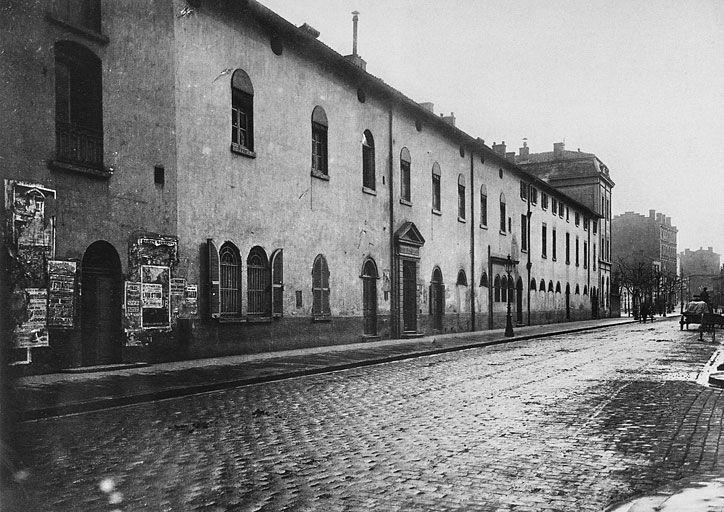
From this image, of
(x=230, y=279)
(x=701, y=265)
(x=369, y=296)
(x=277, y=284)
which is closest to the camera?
(x=230, y=279)

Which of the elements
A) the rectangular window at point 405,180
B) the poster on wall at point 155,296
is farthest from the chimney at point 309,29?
the poster on wall at point 155,296

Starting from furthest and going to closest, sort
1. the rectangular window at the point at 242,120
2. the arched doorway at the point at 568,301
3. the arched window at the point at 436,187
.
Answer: the arched doorway at the point at 568,301 → the arched window at the point at 436,187 → the rectangular window at the point at 242,120

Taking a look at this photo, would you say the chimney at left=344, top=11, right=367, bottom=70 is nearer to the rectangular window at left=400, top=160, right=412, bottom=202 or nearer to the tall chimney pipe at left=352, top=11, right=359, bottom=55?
the tall chimney pipe at left=352, top=11, right=359, bottom=55

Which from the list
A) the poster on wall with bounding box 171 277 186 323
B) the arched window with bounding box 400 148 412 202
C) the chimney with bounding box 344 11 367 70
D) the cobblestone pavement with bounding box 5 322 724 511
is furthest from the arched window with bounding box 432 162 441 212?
the cobblestone pavement with bounding box 5 322 724 511

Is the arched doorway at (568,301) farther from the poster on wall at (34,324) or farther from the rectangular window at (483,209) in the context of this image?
the poster on wall at (34,324)

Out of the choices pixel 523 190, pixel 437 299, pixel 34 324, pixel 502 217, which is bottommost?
pixel 437 299

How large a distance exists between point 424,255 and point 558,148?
54.5 metres

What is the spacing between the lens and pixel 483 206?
3478cm

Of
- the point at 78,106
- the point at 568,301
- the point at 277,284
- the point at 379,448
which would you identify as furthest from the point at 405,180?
the point at 568,301

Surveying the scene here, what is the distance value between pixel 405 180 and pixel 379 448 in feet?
68.2

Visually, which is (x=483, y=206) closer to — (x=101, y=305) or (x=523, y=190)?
(x=523, y=190)

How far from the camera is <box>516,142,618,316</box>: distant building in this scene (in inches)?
2547

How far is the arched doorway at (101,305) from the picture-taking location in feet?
43.9

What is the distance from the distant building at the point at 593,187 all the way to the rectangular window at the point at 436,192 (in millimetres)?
36638
